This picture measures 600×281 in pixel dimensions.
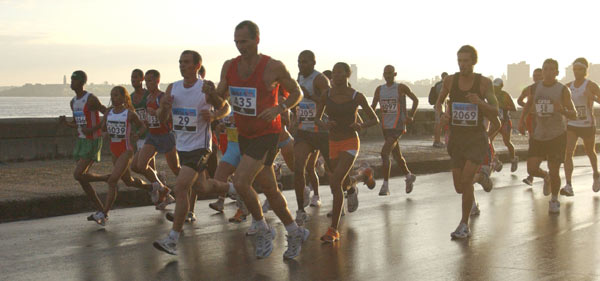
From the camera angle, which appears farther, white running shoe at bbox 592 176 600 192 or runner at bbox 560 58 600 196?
white running shoe at bbox 592 176 600 192

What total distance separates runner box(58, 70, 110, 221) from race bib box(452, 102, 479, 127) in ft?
13.2

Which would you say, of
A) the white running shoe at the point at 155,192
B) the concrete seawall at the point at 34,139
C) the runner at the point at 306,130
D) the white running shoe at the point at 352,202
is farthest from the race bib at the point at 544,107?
the concrete seawall at the point at 34,139

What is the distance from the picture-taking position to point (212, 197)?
41.0 ft

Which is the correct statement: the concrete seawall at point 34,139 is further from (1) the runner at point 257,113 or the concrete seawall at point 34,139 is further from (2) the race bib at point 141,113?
(1) the runner at point 257,113

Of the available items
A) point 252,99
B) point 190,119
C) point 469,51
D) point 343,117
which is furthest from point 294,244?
point 469,51

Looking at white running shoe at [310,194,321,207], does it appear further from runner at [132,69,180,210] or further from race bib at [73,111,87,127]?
race bib at [73,111,87,127]

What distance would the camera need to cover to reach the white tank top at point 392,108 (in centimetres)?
1300

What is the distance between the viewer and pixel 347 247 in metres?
7.95

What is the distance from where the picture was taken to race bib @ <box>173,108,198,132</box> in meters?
8.00

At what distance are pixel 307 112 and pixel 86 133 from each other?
2.51 meters

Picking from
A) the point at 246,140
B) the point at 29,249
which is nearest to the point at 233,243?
the point at 246,140

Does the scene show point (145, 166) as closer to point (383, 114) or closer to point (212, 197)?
point (212, 197)

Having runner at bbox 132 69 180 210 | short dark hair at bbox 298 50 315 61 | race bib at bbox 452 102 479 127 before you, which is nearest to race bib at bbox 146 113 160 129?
runner at bbox 132 69 180 210

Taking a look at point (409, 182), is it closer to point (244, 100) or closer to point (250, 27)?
point (244, 100)
